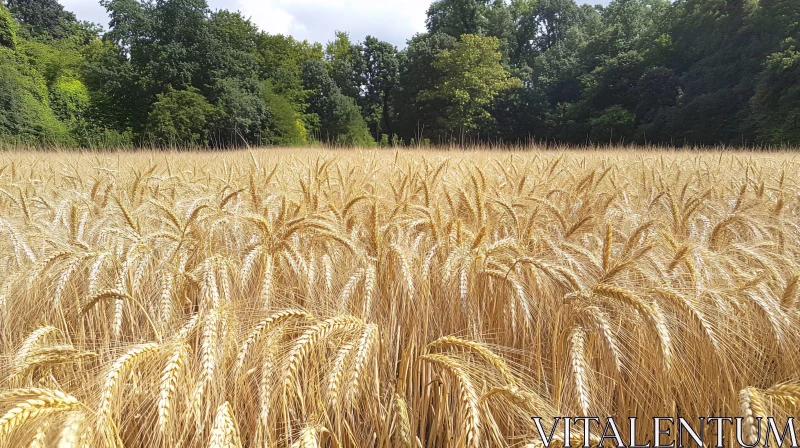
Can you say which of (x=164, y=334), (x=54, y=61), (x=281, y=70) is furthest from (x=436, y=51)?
(x=164, y=334)

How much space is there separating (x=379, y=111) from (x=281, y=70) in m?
10.7

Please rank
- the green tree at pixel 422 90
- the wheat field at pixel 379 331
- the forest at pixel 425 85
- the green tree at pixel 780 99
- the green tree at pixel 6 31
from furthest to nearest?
the green tree at pixel 422 90, the green tree at pixel 6 31, the forest at pixel 425 85, the green tree at pixel 780 99, the wheat field at pixel 379 331

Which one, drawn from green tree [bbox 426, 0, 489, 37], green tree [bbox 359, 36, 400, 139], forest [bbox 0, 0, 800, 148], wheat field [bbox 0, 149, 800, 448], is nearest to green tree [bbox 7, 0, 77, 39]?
forest [bbox 0, 0, 800, 148]

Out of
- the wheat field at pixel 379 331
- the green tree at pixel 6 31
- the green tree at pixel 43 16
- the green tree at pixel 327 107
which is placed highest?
the green tree at pixel 43 16

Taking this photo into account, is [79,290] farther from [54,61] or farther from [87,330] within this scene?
[54,61]

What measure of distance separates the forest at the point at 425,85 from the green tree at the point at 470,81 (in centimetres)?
9

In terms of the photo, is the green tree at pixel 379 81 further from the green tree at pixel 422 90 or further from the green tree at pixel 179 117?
the green tree at pixel 179 117

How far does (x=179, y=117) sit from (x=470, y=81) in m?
17.2

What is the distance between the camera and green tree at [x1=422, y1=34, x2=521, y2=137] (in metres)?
27.6

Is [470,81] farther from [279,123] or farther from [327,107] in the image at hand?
[279,123]

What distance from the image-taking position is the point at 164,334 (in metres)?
1.29

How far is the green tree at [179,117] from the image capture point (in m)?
18.2

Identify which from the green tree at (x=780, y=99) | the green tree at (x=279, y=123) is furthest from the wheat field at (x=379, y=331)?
the green tree at (x=279, y=123)

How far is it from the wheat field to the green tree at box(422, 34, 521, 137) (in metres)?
26.5
